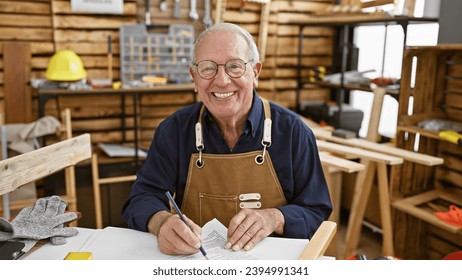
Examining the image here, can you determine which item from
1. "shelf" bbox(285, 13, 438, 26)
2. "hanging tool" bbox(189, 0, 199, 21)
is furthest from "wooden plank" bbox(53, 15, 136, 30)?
"shelf" bbox(285, 13, 438, 26)

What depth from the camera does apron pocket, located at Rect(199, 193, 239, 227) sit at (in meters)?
1.86

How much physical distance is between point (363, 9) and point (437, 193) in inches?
77.3

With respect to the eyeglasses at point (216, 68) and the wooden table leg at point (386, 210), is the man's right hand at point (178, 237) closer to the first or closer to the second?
the eyeglasses at point (216, 68)

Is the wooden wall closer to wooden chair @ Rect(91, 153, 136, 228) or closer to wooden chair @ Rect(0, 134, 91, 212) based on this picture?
wooden chair @ Rect(91, 153, 136, 228)

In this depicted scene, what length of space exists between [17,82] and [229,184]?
2984 mm

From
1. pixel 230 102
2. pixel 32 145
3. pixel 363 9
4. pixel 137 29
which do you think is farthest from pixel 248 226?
pixel 363 9

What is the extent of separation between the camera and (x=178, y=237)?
1452 mm

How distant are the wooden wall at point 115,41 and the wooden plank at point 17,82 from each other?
0.17ft

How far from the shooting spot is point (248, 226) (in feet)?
4.99

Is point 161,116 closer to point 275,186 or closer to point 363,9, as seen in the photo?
point 363,9

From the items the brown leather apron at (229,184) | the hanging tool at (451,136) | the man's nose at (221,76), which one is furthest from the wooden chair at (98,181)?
the hanging tool at (451,136)

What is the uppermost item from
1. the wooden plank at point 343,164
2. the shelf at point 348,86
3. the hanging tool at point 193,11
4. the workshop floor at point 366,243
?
the hanging tool at point 193,11

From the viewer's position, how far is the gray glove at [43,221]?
1.47m

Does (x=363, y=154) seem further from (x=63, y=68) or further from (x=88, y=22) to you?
(x=88, y=22)
